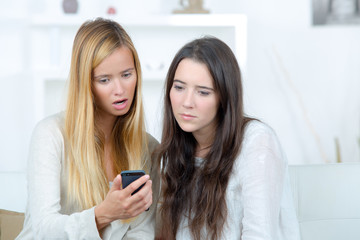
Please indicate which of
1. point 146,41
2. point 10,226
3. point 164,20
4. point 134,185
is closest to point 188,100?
point 134,185

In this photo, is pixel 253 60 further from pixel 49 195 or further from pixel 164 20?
pixel 49 195

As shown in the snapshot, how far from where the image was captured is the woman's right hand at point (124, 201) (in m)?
1.60

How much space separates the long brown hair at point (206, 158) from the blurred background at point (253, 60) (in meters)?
1.76

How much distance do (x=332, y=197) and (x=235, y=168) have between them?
0.54m

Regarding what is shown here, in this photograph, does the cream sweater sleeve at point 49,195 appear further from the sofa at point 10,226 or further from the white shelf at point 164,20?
the white shelf at point 164,20

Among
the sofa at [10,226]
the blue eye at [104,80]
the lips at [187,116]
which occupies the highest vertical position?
the blue eye at [104,80]

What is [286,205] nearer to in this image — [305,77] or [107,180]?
[107,180]

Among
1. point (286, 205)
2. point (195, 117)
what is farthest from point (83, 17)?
point (286, 205)

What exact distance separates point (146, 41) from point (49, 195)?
7.82ft

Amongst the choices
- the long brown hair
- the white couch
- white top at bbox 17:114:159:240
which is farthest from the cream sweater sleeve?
the white couch

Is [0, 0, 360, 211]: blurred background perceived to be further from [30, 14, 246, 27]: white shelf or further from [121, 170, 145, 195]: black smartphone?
[121, 170, 145, 195]: black smartphone

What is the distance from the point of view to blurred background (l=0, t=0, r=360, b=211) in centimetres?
385

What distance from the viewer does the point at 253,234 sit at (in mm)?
1716

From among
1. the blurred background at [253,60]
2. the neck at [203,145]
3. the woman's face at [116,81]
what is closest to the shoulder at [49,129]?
the woman's face at [116,81]
